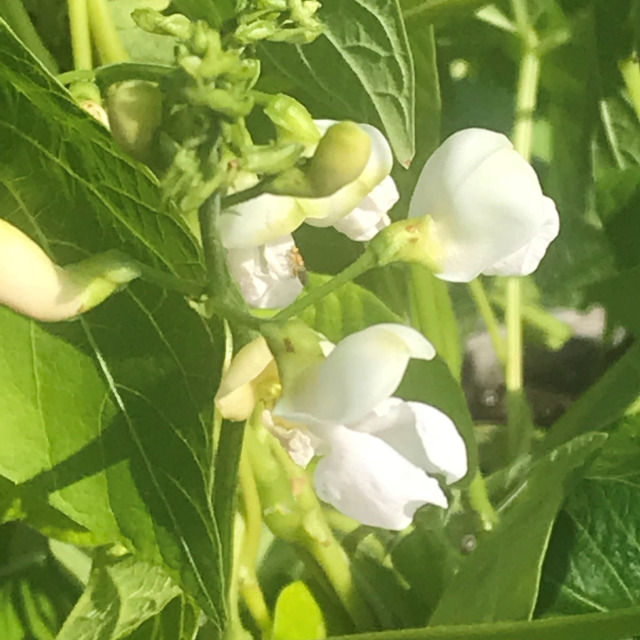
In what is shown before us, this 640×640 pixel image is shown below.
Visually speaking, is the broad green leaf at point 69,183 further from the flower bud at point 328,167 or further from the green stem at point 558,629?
the green stem at point 558,629

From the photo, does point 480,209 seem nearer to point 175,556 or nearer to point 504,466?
point 175,556

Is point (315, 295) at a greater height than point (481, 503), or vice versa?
point (315, 295)

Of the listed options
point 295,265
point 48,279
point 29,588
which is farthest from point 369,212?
point 29,588

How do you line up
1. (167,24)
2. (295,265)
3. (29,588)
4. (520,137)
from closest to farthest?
(167,24) → (295,265) → (29,588) → (520,137)

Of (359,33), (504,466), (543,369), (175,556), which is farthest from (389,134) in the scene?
(543,369)

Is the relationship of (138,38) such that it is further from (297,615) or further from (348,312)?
(297,615)

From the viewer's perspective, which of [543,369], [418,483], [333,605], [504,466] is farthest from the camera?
[543,369]

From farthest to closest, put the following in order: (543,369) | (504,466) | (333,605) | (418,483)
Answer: (543,369), (504,466), (333,605), (418,483)

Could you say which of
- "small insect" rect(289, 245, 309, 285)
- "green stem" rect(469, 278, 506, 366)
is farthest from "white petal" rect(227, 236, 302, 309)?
"green stem" rect(469, 278, 506, 366)
